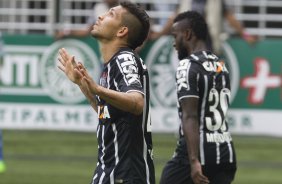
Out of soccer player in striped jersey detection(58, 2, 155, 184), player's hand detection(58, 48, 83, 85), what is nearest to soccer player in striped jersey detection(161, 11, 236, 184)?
soccer player in striped jersey detection(58, 2, 155, 184)

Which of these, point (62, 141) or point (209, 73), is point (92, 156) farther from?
point (209, 73)

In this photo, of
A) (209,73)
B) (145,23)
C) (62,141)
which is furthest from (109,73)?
(62,141)

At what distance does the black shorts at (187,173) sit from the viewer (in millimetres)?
8828

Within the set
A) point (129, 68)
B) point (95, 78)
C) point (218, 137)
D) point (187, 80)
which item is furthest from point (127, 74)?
point (95, 78)

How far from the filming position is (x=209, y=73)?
877 cm

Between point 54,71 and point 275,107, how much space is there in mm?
4065

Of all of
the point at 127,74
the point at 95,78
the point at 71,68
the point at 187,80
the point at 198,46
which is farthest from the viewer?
the point at 95,78

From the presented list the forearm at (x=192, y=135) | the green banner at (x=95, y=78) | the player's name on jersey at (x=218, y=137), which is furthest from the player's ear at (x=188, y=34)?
the green banner at (x=95, y=78)

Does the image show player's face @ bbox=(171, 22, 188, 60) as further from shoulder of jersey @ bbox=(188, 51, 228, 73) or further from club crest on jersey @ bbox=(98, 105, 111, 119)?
club crest on jersey @ bbox=(98, 105, 111, 119)

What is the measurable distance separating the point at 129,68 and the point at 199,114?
1.61m

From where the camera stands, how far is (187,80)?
28.6ft

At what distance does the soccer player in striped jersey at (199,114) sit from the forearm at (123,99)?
5.12ft

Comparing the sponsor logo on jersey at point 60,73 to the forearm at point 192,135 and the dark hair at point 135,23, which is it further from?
the dark hair at point 135,23

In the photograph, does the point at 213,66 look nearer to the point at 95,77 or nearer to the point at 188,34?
the point at 188,34
